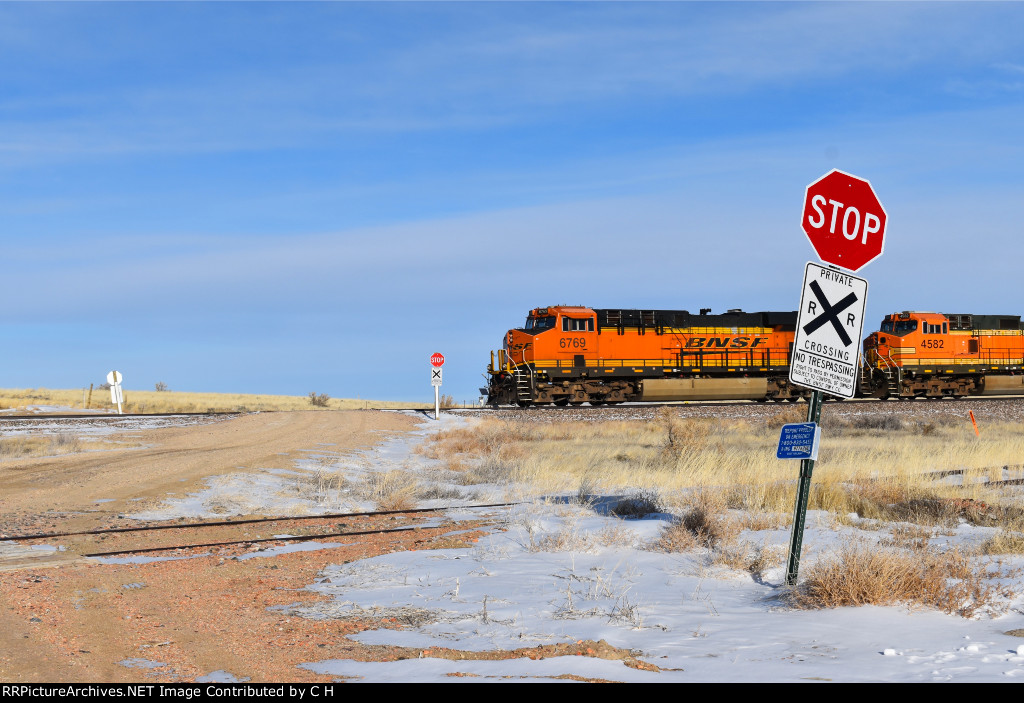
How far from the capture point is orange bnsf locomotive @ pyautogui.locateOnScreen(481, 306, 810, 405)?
3512cm

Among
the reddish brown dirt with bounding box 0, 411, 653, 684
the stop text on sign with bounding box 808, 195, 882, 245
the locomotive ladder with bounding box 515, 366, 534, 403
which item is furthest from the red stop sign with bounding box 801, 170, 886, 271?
the locomotive ladder with bounding box 515, 366, 534, 403

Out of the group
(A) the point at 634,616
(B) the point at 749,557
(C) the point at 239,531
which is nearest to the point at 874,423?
(B) the point at 749,557

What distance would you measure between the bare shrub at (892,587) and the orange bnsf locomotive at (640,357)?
92.7ft

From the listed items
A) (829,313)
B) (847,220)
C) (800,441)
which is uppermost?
(847,220)

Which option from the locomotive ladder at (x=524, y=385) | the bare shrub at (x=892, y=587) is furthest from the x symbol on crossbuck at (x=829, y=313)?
the locomotive ladder at (x=524, y=385)

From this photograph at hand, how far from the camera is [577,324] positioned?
116 ft

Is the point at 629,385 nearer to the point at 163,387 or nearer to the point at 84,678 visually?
the point at 84,678

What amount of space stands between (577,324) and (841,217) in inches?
1118

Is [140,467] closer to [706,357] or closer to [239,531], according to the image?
[239,531]

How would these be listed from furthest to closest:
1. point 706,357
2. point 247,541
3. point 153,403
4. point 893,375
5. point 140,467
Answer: point 153,403, point 893,375, point 706,357, point 140,467, point 247,541

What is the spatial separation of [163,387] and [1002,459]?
274 feet

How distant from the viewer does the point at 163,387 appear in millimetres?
87938
